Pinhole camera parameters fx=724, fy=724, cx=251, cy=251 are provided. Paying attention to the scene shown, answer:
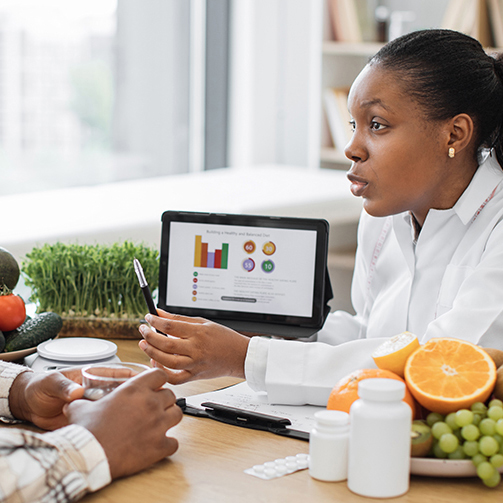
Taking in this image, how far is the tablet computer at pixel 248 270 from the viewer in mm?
1459

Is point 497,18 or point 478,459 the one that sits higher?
point 497,18

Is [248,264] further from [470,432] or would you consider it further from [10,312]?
[470,432]

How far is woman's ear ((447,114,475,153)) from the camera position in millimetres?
1355

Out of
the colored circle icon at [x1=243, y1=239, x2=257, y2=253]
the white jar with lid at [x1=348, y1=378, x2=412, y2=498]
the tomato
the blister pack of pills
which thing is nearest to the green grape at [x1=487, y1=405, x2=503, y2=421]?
the white jar with lid at [x1=348, y1=378, x2=412, y2=498]

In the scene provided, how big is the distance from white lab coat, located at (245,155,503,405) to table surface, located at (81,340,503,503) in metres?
0.19

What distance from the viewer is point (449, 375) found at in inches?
37.4

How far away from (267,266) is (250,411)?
1.30 ft

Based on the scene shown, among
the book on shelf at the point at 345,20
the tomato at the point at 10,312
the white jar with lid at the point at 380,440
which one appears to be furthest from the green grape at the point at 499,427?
the book on shelf at the point at 345,20

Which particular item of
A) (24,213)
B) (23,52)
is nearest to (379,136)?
(24,213)

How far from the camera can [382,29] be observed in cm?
357

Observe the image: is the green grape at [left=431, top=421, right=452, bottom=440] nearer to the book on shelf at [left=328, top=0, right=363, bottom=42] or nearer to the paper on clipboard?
the paper on clipboard

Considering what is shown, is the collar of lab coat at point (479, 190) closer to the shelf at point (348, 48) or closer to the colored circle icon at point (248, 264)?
the colored circle icon at point (248, 264)

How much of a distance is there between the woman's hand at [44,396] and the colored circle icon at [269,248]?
510 mm

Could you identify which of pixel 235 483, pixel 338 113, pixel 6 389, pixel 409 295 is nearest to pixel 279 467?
pixel 235 483
